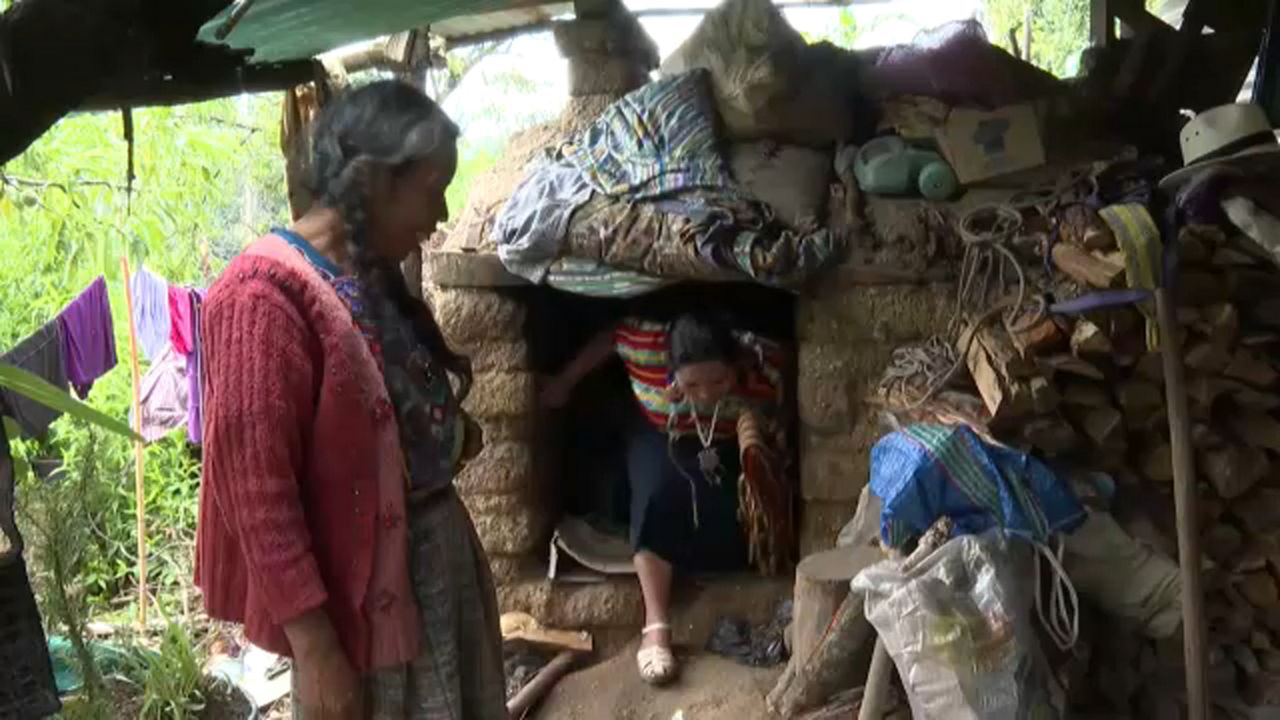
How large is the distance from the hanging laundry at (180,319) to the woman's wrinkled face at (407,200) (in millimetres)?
3545

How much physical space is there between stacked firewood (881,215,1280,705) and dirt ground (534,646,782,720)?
1132mm

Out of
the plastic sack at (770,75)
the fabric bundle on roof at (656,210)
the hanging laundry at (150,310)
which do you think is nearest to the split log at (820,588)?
the fabric bundle on roof at (656,210)

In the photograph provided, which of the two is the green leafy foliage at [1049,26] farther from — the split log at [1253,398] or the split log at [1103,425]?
the split log at [1103,425]

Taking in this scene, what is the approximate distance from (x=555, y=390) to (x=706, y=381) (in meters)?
0.63

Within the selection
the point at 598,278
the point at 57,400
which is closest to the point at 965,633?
the point at 598,278

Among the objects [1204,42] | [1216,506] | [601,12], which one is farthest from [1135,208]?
[601,12]

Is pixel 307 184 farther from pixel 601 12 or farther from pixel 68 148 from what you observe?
pixel 68 148

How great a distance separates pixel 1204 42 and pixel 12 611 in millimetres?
3933

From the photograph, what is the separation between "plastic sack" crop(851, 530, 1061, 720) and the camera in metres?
2.57

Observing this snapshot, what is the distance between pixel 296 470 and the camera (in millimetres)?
1759

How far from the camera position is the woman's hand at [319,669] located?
175 cm

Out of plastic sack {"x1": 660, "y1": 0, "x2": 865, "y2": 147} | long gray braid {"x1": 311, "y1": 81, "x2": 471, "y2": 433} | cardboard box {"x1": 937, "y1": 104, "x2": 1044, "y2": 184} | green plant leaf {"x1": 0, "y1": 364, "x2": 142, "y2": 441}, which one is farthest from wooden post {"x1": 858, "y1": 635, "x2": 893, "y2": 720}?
green plant leaf {"x1": 0, "y1": 364, "x2": 142, "y2": 441}

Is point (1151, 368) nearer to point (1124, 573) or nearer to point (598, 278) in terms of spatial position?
point (1124, 573)

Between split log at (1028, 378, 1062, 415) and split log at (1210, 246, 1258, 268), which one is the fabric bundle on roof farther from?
split log at (1210, 246, 1258, 268)
